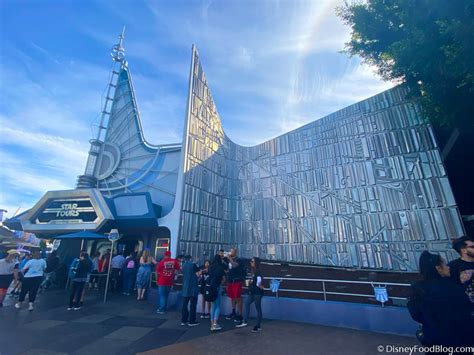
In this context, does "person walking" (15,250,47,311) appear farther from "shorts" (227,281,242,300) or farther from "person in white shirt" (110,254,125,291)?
"shorts" (227,281,242,300)

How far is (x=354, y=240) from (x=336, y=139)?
24.2ft

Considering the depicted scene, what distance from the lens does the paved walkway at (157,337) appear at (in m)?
5.17

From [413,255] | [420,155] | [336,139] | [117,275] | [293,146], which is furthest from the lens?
[293,146]

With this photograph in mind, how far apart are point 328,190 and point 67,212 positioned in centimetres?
1795

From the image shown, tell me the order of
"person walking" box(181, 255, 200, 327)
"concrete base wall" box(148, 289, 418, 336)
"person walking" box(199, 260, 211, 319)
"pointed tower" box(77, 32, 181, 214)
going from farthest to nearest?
1. "pointed tower" box(77, 32, 181, 214)
2. "person walking" box(199, 260, 211, 319)
3. "person walking" box(181, 255, 200, 327)
4. "concrete base wall" box(148, 289, 418, 336)

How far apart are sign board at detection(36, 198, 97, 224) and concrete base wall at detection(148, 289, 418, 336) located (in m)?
11.4

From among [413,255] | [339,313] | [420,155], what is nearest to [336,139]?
[420,155]

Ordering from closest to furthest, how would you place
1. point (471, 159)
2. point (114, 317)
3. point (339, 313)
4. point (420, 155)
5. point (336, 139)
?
point (339, 313) → point (114, 317) → point (420, 155) → point (471, 159) → point (336, 139)

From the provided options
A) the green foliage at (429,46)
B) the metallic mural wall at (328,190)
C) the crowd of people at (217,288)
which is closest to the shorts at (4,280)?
the crowd of people at (217,288)

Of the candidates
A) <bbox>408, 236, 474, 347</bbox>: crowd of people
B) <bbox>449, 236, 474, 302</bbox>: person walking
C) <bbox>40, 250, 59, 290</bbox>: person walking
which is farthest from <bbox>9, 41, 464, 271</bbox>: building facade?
<bbox>408, 236, 474, 347</bbox>: crowd of people

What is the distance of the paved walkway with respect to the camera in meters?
5.17

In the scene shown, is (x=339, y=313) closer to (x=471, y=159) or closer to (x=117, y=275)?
(x=117, y=275)

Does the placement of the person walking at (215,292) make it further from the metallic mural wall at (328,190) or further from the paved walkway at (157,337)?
the metallic mural wall at (328,190)

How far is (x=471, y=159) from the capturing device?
55.4 ft
